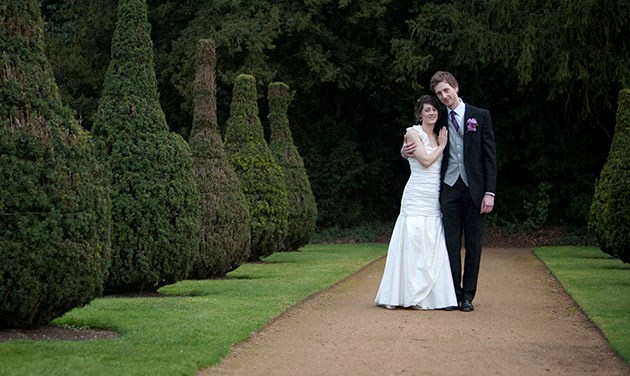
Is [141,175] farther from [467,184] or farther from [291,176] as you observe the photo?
[291,176]

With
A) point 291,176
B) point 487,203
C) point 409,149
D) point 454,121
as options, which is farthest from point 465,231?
point 291,176

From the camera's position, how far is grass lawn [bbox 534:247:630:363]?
8798 millimetres

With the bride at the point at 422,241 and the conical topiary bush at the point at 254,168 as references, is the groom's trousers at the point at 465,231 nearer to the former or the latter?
the bride at the point at 422,241

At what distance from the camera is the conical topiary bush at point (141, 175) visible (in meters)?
11.4

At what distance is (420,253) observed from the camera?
420 inches

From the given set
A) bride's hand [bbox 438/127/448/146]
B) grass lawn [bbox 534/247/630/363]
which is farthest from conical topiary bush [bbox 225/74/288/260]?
bride's hand [bbox 438/127/448/146]

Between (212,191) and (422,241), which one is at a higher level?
(212,191)

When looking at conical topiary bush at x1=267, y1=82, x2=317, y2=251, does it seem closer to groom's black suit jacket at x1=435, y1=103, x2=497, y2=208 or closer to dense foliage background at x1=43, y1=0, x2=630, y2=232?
dense foliage background at x1=43, y1=0, x2=630, y2=232

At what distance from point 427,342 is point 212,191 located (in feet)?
22.5

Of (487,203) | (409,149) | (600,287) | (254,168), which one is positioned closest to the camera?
(487,203)

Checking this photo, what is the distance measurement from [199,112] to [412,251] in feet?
16.9

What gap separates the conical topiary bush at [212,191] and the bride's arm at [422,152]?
4.19m

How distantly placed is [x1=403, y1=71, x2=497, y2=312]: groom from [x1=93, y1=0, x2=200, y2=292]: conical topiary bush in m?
3.15

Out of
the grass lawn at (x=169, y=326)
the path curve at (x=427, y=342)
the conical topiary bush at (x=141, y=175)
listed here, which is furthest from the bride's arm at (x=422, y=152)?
the conical topiary bush at (x=141, y=175)
